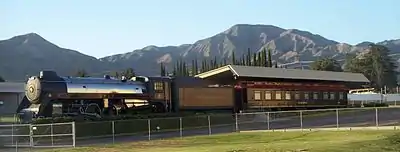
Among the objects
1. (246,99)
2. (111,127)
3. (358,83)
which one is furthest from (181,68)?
(111,127)

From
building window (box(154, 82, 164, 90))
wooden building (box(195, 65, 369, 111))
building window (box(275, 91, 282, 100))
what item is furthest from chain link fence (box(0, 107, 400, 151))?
building window (box(275, 91, 282, 100))

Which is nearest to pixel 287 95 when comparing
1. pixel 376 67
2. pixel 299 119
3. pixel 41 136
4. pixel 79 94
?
pixel 299 119

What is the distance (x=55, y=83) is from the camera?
131 feet

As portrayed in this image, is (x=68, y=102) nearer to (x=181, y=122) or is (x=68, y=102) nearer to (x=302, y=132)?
(x=181, y=122)

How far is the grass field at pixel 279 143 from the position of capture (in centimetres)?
2062

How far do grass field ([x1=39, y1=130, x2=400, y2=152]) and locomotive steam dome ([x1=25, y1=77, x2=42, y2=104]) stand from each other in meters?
11.9

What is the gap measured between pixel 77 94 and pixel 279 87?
77.7 feet

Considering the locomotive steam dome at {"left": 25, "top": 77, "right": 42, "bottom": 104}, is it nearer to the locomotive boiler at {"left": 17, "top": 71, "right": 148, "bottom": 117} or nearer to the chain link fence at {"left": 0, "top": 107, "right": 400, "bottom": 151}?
the locomotive boiler at {"left": 17, "top": 71, "right": 148, "bottom": 117}

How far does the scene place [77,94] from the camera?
40406 millimetres

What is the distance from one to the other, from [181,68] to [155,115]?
8000cm

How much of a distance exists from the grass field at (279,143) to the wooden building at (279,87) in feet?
65.5

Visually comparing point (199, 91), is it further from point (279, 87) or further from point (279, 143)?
point (279, 143)

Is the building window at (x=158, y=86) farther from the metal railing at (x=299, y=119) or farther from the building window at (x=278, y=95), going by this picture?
the building window at (x=278, y=95)

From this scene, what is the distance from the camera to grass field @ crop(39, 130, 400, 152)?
67.7 feet
